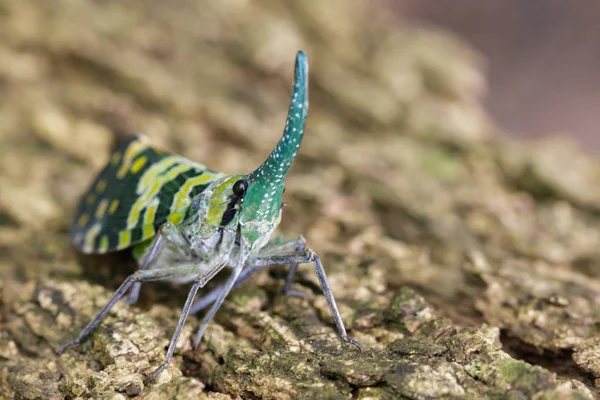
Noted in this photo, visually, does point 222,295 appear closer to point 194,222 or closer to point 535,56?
point 194,222

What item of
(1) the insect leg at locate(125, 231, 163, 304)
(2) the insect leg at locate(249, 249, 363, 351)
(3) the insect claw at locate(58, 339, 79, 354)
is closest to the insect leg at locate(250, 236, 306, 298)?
(2) the insect leg at locate(249, 249, 363, 351)

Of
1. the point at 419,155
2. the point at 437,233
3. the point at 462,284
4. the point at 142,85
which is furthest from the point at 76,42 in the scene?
the point at 462,284

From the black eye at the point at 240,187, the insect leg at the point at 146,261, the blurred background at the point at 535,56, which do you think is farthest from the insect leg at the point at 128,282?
the blurred background at the point at 535,56

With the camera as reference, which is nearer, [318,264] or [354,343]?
[354,343]

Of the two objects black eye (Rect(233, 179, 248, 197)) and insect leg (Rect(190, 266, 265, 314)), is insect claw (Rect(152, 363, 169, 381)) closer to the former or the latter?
insect leg (Rect(190, 266, 265, 314))

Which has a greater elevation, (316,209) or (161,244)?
(316,209)

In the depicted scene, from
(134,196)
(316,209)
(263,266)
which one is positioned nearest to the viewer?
(263,266)

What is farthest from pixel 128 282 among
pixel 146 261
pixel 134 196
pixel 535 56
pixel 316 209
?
pixel 535 56
